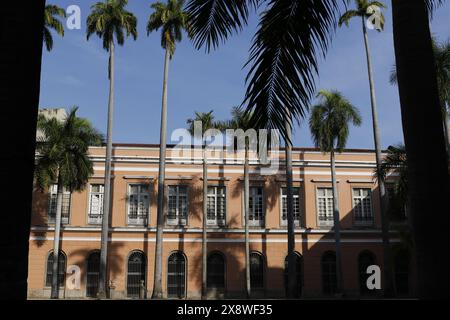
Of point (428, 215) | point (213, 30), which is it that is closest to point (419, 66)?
point (428, 215)

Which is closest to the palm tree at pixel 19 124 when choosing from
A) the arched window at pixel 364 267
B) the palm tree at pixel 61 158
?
the palm tree at pixel 61 158

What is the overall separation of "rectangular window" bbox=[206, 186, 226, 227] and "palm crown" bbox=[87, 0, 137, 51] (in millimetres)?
11510

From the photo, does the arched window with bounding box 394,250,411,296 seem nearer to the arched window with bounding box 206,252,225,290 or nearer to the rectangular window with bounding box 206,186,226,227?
the arched window with bounding box 206,252,225,290

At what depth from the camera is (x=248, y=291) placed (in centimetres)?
3197

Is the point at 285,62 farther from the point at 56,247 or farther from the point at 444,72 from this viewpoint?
the point at 56,247

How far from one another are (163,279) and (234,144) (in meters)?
9.80

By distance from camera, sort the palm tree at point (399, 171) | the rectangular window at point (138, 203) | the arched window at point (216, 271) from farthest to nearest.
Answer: the rectangular window at point (138, 203), the arched window at point (216, 271), the palm tree at point (399, 171)

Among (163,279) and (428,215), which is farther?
(163,279)

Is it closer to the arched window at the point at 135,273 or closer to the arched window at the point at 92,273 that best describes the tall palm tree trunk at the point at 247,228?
the arched window at the point at 135,273

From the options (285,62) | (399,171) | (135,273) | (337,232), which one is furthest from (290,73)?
(135,273)

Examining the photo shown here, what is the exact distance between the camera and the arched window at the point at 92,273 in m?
32.5

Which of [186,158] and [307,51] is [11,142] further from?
[186,158]

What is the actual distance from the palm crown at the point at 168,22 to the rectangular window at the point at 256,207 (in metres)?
11.2

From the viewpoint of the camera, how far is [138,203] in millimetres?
34219
